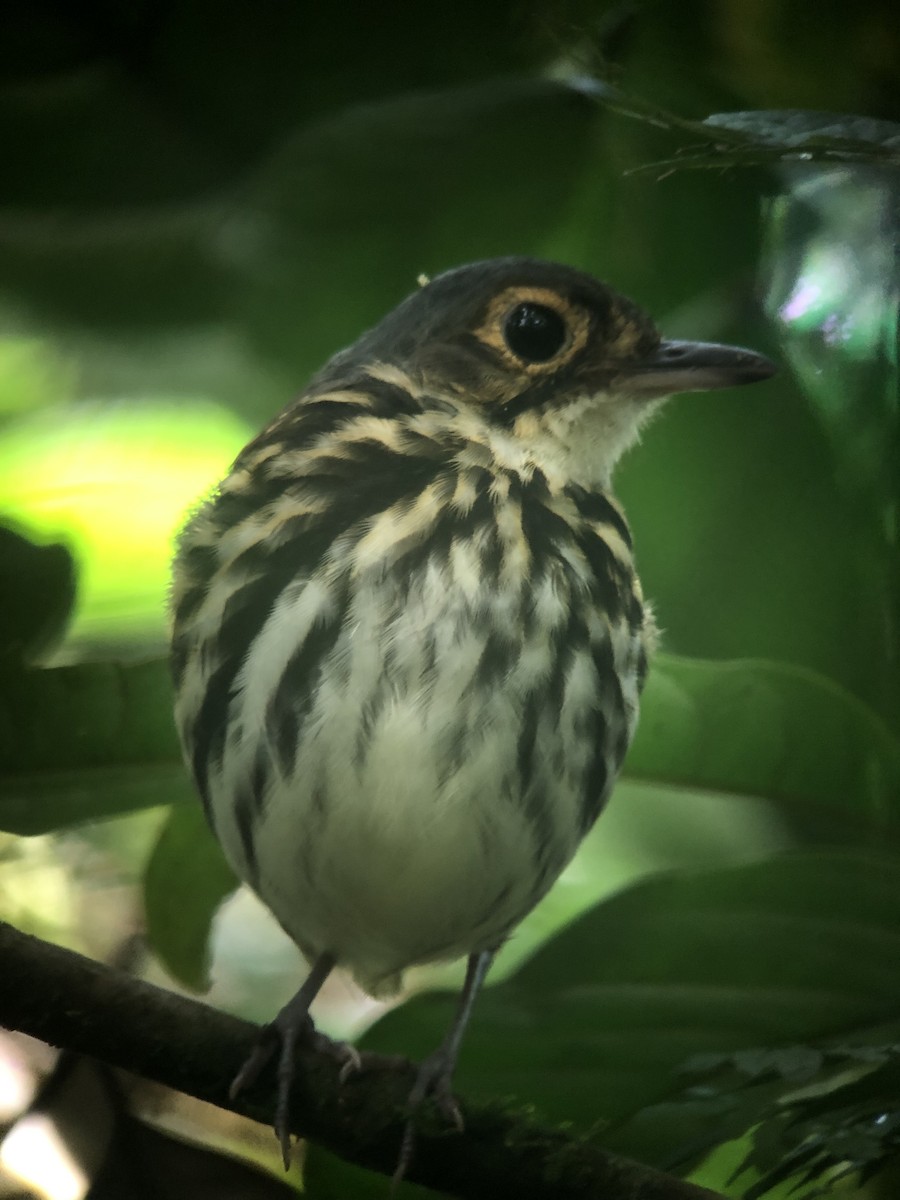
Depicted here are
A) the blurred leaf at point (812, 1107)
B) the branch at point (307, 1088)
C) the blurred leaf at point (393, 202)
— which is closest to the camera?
the branch at point (307, 1088)

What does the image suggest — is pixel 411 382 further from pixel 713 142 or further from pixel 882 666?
pixel 882 666

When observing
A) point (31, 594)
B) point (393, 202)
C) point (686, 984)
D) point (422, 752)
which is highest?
point (393, 202)

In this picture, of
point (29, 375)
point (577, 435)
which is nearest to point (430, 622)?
point (577, 435)

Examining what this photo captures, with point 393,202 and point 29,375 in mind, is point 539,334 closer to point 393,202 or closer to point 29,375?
point 393,202

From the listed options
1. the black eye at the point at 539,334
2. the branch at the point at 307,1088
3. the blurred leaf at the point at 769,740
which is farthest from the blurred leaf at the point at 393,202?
the branch at the point at 307,1088

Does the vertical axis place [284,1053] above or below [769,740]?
below

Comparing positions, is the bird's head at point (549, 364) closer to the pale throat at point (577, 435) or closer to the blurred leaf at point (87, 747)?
the pale throat at point (577, 435)

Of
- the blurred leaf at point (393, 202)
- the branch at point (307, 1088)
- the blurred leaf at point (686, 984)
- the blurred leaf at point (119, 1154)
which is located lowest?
the blurred leaf at point (119, 1154)

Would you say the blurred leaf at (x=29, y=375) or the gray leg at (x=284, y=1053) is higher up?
the blurred leaf at (x=29, y=375)
